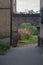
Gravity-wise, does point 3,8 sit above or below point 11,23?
above

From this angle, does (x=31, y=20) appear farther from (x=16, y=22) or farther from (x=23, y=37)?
(x=23, y=37)

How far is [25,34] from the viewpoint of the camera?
3141 cm

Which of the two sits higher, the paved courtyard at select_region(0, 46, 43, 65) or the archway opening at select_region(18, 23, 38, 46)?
the paved courtyard at select_region(0, 46, 43, 65)

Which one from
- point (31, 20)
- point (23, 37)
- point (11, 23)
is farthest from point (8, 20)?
point (23, 37)

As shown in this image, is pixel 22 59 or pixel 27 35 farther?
pixel 27 35

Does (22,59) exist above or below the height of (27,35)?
above

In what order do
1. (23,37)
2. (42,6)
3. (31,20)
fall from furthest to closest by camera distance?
1. (23,37)
2. (31,20)
3. (42,6)

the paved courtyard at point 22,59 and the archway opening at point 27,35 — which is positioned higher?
the paved courtyard at point 22,59

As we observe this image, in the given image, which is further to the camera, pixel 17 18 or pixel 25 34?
pixel 25 34

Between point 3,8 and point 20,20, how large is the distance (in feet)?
6.68

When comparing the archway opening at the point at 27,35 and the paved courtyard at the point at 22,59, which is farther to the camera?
the archway opening at the point at 27,35

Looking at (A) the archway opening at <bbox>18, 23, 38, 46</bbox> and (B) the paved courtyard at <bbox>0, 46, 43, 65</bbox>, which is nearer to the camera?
(B) the paved courtyard at <bbox>0, 46, 43, 65</bbox>

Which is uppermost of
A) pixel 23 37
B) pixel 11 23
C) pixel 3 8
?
pixel 3 8

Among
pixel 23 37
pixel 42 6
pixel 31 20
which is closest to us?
pixel 42 6
